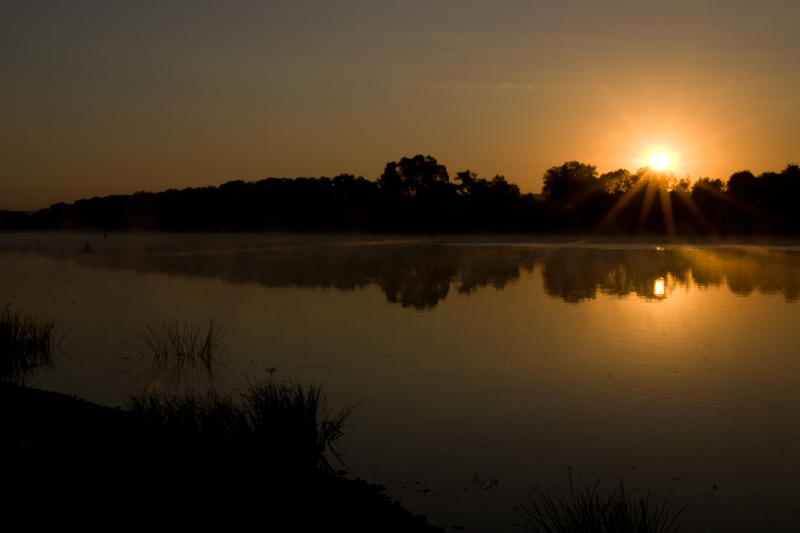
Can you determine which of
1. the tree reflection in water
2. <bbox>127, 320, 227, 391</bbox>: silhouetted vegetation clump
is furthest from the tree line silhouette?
<bbox>127, 320, 227, 391</bbox>: silhouetted vegetation clump

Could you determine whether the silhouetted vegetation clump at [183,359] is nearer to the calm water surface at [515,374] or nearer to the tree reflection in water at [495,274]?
the calm water surface at [515,374]

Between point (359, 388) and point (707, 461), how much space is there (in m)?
3.84

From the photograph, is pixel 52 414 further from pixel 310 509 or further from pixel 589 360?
pixel 589 360

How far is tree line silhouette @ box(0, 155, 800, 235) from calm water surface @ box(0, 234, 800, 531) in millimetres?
54802

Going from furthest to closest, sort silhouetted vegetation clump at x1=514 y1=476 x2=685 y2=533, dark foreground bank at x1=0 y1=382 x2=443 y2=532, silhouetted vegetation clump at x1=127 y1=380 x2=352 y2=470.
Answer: silhouetted vegetation clump at x1=127 y1=380 x2=352 y2=470 → dark foreground bank at x1=0 y1=382 x2=443 y2=532 → silhouetted vegetation clump at x1=514 y1=476 x2=685 y2=533

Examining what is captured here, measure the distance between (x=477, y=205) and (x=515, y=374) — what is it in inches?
3013

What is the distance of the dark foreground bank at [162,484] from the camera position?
4.46m

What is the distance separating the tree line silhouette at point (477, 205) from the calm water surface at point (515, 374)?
180ft

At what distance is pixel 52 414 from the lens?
6.46 meters

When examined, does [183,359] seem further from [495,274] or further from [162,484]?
[495,274]

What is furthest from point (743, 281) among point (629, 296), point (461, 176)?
point (461, 176)

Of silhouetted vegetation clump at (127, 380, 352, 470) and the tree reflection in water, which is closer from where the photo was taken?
silhouetted vegetation clump at (127, 380, 352, 470)

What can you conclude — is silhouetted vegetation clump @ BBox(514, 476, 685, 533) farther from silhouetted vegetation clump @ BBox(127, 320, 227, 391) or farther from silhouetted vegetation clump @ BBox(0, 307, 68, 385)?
silhouetted vegetation clump @ BBox(0, 307, 68, 385)

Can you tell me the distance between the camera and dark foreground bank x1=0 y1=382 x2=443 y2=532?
446 cm
